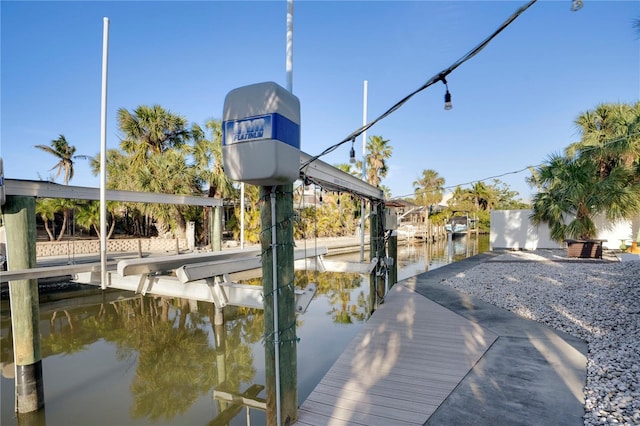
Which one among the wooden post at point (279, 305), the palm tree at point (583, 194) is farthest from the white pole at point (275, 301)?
the palm tree at point (583, 194)

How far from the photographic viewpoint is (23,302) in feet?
15.0

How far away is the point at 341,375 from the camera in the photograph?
3977mm

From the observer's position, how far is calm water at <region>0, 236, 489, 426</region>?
476cm

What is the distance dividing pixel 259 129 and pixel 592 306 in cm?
659

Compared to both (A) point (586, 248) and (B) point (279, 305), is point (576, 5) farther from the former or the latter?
(A) point (586, 248)

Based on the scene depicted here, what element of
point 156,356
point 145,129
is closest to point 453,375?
point 156,356

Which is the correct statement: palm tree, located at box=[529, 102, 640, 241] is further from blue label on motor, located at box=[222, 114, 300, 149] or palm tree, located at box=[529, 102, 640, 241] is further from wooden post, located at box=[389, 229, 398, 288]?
blue label on motor, located at box=[222, 114, 300, 149]

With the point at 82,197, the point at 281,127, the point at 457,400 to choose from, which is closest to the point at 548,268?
the point at 457,400

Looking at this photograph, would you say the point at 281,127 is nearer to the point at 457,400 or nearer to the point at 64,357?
the point at 457,400

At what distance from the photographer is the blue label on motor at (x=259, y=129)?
8.56ft

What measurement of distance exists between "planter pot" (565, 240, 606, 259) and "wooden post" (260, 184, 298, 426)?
12.5 m

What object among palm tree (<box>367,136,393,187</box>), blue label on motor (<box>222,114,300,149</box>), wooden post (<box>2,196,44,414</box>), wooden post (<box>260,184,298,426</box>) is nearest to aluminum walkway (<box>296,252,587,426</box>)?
wooden post (<box>260,184,298,426</box>)

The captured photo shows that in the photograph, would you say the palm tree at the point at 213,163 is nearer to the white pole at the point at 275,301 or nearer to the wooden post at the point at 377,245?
the wooden post at the point at 377,245

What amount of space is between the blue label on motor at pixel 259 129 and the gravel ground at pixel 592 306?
3434mm
